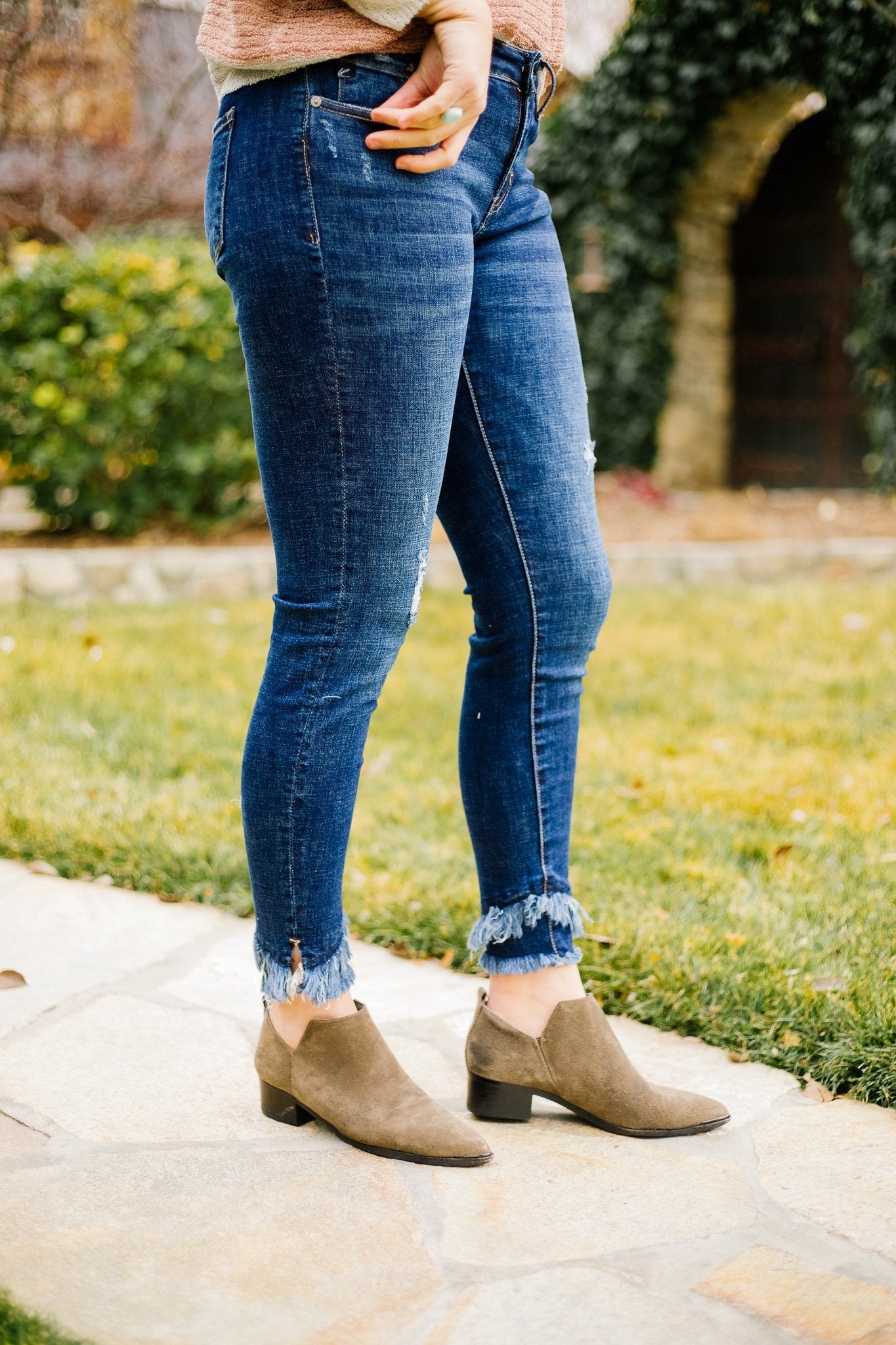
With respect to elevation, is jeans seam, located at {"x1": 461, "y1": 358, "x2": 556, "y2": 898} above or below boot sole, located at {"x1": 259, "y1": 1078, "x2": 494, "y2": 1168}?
above

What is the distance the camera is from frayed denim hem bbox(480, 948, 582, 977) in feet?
5.00

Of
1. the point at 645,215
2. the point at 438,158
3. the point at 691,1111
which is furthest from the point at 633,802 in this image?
the point at 645,215

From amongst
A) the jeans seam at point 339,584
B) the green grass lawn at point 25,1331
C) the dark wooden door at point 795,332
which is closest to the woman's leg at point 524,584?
the jeans seam at point 339,584

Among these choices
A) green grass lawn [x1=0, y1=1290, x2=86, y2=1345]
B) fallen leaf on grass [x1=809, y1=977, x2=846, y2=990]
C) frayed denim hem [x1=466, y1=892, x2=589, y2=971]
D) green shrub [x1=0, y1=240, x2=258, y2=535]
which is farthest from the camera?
green shrub [x1=0, y1=240, x2=258, y2=535]

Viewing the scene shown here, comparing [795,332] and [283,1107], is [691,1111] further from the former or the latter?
[795,332]

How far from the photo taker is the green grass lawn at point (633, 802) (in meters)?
1.92

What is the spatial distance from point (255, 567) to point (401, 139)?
448 cm

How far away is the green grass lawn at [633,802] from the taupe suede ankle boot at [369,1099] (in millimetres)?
525

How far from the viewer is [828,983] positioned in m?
1.87

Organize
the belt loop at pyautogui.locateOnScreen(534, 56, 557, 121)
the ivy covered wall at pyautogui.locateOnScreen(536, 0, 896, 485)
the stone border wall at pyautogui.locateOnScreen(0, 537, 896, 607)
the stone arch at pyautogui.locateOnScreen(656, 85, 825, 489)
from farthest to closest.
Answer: the stone arch at pyautogui.locateOnScreen(656, 85, 825, 489) < the ivy covered wall at pyautogui.locateOnScreen(536, 0, 896, 485) < the stone border wall at pyautogui.locateOnScreen(0, 537, 896, 607) < the belt loop at pyautogui.locateOnScreen(534, 56, 557, 121)

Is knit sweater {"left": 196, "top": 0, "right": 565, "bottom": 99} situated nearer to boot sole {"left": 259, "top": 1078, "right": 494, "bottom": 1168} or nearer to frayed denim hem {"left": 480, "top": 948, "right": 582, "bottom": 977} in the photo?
frayed denim hem {"left": 480, "top": 948, "right": 582, "bottom": 977}

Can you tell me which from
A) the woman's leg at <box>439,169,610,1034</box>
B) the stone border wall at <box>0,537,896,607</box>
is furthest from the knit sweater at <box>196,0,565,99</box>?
the stone border wall at <box>0,537,896,607</box>

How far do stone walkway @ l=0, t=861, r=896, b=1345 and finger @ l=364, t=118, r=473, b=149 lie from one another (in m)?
1.13

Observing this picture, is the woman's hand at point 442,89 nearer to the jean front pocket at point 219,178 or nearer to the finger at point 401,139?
the finger at point 401,139
